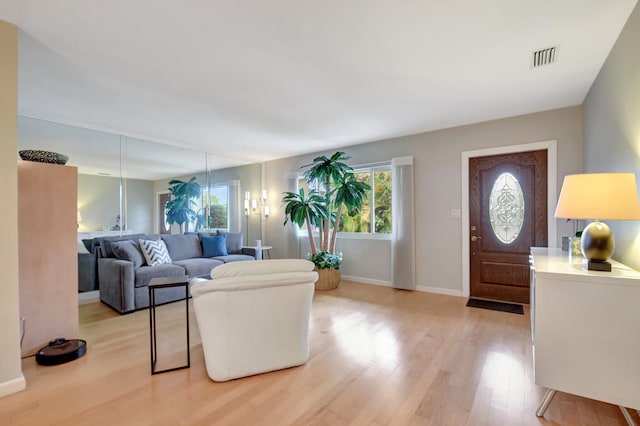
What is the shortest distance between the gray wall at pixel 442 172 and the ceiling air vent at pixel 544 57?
1.46 metres

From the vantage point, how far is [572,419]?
5.72 ft

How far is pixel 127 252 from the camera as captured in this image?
398 cm

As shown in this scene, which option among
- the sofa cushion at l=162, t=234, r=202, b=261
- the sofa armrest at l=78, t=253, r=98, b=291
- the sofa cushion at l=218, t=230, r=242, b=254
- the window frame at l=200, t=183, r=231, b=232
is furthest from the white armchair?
the window frame at l=200, t=183, r=231, b=232

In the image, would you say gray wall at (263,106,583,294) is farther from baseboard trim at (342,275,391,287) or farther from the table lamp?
the table lamp

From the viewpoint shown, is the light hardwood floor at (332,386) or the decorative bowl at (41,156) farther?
the decorative bowl at (41,156)

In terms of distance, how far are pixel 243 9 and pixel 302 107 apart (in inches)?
66.3

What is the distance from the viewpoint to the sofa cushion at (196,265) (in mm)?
4327

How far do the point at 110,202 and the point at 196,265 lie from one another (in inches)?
64.2

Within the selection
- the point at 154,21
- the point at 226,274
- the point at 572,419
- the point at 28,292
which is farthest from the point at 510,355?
the point at 28,292

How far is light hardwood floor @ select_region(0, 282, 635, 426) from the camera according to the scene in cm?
176

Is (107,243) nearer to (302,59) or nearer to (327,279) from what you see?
(327,279)

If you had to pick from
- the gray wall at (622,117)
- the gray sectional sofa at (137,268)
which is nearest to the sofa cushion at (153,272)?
the gray sectional sofa at (137,268)

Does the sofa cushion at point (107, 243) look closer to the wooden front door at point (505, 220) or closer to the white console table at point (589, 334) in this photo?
the white console table at point (589, 334)

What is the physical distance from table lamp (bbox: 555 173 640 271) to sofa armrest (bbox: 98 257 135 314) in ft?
14.6
